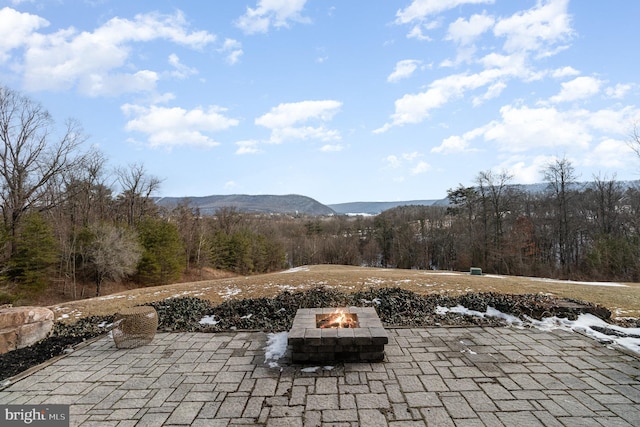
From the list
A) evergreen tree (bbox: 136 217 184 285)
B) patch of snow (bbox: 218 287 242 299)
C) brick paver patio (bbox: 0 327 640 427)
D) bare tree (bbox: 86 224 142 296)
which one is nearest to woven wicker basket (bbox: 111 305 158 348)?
brick paver patio (bbox: 0 327 640 427)

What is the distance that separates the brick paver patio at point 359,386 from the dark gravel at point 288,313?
2.41 feet

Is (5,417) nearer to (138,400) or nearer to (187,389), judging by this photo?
(138,400)

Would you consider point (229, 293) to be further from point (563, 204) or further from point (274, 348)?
point (563, 204)

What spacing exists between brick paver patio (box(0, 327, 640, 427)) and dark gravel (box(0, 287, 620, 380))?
2.41 ft

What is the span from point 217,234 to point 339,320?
91.5 feet

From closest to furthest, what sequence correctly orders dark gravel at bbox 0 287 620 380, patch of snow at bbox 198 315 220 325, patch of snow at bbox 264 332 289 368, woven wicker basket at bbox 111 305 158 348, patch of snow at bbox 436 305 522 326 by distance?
patch of snow at bbox 264 332 289 368
woven wicker basket at bbox 111 305 158 348
dark gravel at bbox 0 287 620 380
patch of snow at bbox 436 305 522 326
patch of snow at bbox 198 315 220 325

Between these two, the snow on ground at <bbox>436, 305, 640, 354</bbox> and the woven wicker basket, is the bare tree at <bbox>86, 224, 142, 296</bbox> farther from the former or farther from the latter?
the snow on ground at <bbox>436, 305, 640, 354</bbox>

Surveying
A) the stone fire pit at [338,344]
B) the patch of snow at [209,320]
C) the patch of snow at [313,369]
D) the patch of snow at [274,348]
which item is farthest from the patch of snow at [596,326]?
the patch of snow at [209,320]

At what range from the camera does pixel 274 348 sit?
14.4ft

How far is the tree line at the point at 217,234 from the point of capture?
54.0 ft

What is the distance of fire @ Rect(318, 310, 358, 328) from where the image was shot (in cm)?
458

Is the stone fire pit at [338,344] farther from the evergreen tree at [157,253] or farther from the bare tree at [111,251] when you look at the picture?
the evergreen tree at [157,253]

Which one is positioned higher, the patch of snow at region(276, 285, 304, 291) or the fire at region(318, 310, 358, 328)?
the fire at region(318, 310, 358, 328)

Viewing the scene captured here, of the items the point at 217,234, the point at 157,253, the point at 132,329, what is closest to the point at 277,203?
the point at 217,234
